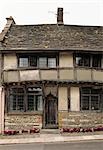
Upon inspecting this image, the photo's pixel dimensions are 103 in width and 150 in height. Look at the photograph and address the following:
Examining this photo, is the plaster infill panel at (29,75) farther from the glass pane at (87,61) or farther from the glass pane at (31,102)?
the glass pane at (87,61)

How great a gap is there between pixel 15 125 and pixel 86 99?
536cm

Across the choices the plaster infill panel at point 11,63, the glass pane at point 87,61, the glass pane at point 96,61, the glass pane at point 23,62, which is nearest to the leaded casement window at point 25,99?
the plaster infill panel at point 11,63

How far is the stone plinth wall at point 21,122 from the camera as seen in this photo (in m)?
24.3

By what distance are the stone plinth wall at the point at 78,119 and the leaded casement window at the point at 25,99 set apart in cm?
173

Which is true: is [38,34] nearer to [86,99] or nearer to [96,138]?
[86,99]

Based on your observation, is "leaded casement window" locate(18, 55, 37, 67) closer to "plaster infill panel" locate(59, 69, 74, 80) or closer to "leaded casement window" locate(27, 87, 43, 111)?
"leaded casement window" locate(27, 87, 43, 111)

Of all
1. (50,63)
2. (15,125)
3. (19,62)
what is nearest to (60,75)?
(50,63)

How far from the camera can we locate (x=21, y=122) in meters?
24.3

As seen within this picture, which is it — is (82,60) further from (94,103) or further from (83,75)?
(94,103)

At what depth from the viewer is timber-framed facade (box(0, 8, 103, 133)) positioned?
24312mm

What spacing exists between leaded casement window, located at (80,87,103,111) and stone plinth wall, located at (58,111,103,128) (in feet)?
1.90

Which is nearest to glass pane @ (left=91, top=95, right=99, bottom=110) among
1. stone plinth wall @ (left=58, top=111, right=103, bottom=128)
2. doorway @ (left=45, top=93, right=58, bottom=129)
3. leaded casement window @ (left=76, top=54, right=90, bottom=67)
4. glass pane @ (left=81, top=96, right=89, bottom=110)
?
glass pane @ (left=81, top=96, right=89, bottom=110)

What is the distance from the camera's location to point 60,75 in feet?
79.9

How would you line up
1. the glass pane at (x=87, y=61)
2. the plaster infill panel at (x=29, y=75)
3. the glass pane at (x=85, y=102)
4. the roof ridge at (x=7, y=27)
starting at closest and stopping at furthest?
the plaster infill panel at (x=29, y=75) < the glass pane at (x=85, y=102) < the glass pane at (x=87, y=61) < the roof ridge at (x=7, y=27)
